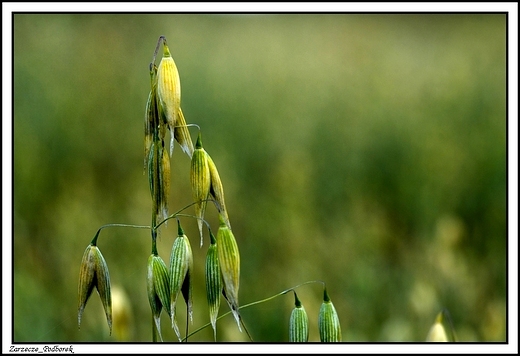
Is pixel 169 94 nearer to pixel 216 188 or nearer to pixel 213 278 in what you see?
pixel 216 188

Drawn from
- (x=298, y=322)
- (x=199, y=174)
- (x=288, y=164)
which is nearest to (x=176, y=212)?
(x=199, y=174)

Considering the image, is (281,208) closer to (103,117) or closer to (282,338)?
(282,338)

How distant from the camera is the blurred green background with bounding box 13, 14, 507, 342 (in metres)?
1.50

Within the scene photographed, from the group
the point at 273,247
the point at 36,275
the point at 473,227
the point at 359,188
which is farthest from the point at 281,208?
the point at 36,275

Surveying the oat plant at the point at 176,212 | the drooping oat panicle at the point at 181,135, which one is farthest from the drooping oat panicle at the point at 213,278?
the drooping oat panicle at the point at 181,135

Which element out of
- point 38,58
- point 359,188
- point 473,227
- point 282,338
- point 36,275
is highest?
point 38,58

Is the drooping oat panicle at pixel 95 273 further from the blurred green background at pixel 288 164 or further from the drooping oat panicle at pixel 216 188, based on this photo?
the blurred green background at pixel 288 164

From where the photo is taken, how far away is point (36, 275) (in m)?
1.60

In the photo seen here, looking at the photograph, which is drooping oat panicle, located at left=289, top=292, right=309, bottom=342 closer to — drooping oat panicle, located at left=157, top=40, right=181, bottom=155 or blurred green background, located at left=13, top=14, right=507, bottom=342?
drooping oat panicle, located at left=157, top=40, right=181, bottom=155

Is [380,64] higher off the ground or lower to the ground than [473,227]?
higher

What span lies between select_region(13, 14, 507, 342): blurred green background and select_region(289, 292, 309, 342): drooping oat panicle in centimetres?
43

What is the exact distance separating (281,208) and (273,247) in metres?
0.16

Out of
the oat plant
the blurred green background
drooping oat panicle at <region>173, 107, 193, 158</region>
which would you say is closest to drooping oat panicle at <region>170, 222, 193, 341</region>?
the oat plant

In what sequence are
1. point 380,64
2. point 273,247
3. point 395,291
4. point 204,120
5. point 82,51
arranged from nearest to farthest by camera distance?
point 395,291, point 273,247, point 82,51, point 204,120, point 380,64
